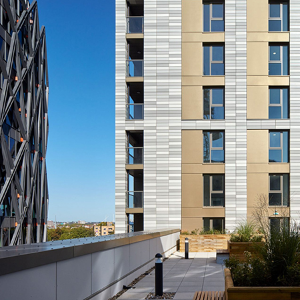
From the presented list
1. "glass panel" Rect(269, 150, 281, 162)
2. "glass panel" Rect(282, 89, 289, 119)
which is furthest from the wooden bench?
"glass panel" Rect(282, 89, 289, 119)

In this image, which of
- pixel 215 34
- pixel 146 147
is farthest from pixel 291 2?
pixel 146 147

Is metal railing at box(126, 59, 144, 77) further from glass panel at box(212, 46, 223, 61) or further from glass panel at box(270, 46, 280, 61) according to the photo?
glass panel at box(270, 46, 280, 61)

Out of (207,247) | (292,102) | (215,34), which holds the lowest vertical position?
(207,247)

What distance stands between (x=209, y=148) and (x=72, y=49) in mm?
50977

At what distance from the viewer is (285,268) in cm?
670

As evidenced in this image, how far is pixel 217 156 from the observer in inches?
1091

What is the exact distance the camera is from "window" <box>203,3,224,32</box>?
94.1ft

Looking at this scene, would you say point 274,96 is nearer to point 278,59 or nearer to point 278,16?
point 278,59

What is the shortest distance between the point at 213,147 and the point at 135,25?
986cm

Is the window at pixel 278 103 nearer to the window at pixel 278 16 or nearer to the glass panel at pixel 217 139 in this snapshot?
the glass panel at pixel 217 139

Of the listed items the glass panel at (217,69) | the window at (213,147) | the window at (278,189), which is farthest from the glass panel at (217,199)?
the glass panel at (217,69)

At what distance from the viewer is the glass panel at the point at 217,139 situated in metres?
27.9

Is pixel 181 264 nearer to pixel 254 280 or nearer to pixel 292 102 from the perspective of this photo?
pixel 254 280

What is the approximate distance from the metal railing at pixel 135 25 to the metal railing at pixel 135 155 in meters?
8.04
